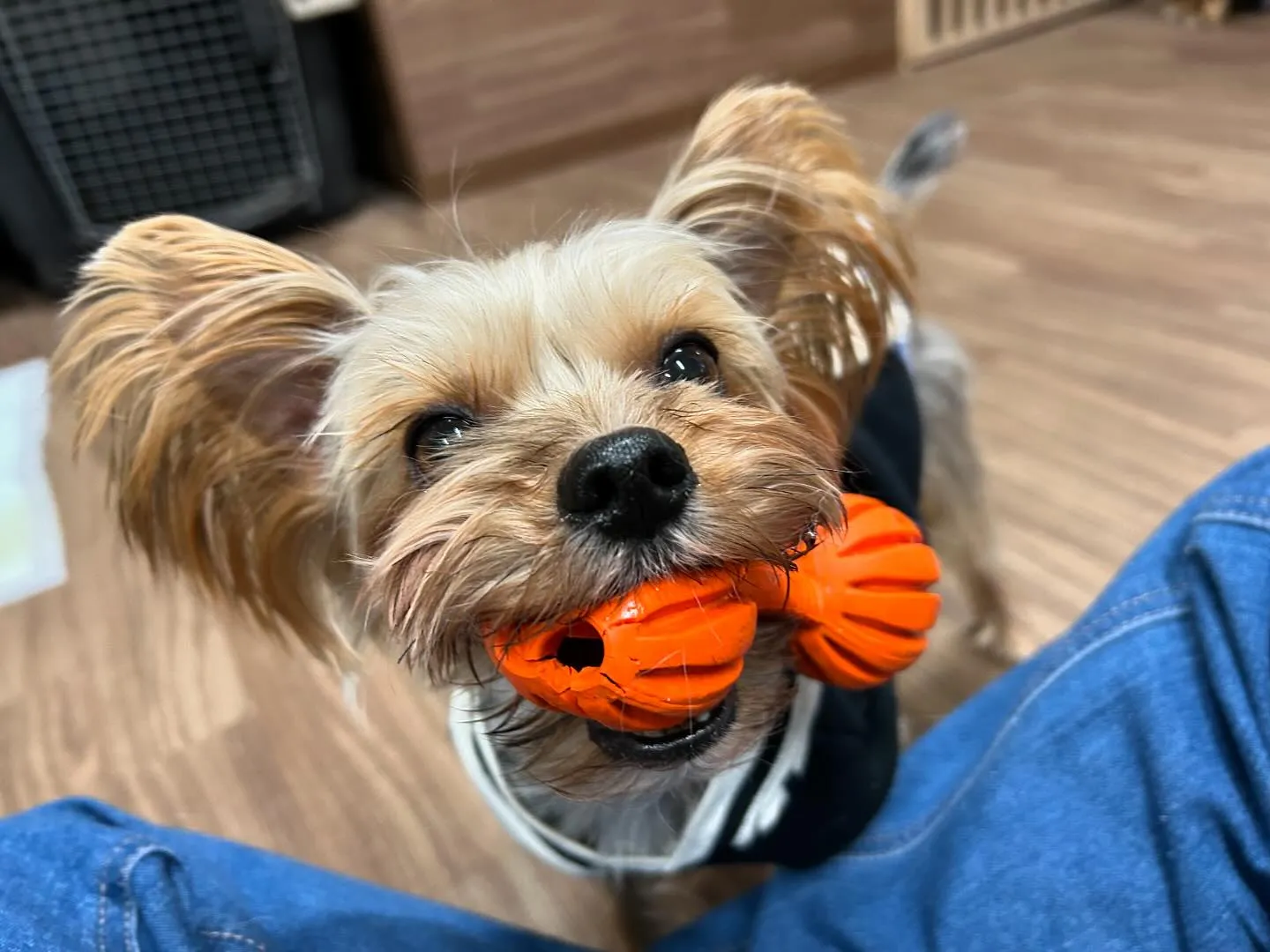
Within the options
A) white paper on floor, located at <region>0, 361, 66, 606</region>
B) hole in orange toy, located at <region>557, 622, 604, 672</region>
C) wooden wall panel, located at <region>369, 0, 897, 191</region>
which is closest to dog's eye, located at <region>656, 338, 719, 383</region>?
hole in orange toy, located at <region>557, 622, 604, 672</region>

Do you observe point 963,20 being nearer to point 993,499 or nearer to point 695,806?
point 993,499

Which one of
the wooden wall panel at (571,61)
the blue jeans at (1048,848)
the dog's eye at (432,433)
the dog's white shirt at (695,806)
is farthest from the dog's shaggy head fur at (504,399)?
the wooden wall panel at (571,61)

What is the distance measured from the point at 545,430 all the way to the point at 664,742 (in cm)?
27

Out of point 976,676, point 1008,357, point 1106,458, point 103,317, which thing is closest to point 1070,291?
point 1008,357

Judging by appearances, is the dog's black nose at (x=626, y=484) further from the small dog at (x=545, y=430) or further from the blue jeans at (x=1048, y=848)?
the blue jeans at (x=1048, y=848)

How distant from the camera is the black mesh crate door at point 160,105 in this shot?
263 centimetres

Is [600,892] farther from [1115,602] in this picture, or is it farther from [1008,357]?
[1008,357]

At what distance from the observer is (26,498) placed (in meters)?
2.18

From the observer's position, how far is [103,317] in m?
0.93

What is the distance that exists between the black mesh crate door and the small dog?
207 cm

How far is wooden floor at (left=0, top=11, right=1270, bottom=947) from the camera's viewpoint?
148cm

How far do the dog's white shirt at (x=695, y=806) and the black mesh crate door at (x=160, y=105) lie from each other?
2219 mm

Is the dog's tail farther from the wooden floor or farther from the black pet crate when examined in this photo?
the black pet crate

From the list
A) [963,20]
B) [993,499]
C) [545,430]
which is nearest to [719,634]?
[545,430]
